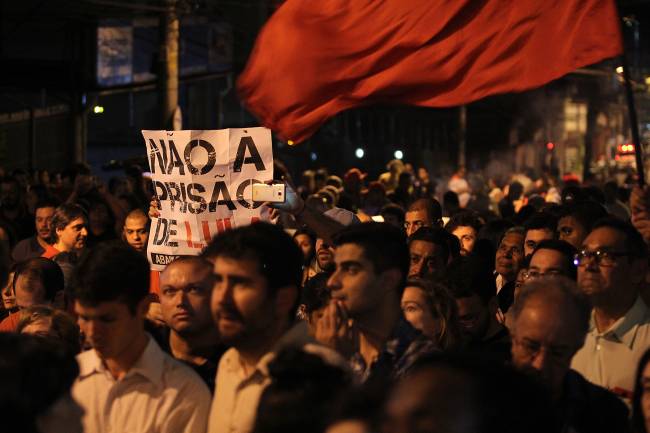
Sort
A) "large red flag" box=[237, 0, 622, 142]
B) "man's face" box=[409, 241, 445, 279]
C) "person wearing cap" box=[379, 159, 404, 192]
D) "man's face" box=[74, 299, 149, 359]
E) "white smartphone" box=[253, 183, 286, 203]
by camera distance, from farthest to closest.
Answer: "person wearing cap" box=[379, 159, 404, 192] → "large red flag" box=[237, 0, 622, 142] → "man's face" box=[409, 241, 445, 279] → "white smartphone" box=[253, 183, 286, 203] → "man's face" box=[74, 299, 149, 359]

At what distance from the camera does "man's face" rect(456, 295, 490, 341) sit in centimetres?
843

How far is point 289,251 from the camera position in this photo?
5809 mm

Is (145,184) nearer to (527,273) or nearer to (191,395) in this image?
(527,273)

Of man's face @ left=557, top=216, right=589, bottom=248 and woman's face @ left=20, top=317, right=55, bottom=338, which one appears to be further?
man's face @ left=557, top=216, right=589, bottom=248

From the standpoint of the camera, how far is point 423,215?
12.3 meters

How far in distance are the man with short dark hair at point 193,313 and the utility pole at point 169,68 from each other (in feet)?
53.1

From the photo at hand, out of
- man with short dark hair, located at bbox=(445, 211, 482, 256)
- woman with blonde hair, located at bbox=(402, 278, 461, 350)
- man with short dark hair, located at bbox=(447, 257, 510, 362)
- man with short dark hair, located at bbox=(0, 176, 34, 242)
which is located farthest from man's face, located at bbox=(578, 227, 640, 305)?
man with short dark hair, located at bbox=(0, 176, 34, 242)

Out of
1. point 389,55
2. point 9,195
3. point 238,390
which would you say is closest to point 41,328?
point 238,390

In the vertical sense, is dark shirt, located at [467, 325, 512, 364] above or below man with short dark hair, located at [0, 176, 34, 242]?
below

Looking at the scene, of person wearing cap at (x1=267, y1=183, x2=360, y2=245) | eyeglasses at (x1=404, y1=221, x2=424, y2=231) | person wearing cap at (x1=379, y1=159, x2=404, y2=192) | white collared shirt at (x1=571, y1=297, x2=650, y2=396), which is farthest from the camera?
person wearing cap at (x1=379, y1=159, x2=404, y2=192)

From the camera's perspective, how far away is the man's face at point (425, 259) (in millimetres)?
9719

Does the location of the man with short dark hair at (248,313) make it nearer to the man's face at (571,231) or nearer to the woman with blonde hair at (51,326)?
the woman with blonde hair at (51,326)

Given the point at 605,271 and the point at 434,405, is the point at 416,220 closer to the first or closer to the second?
the point at 605,271

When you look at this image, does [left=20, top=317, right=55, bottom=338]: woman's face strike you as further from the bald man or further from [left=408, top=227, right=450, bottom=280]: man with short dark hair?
the bald man
